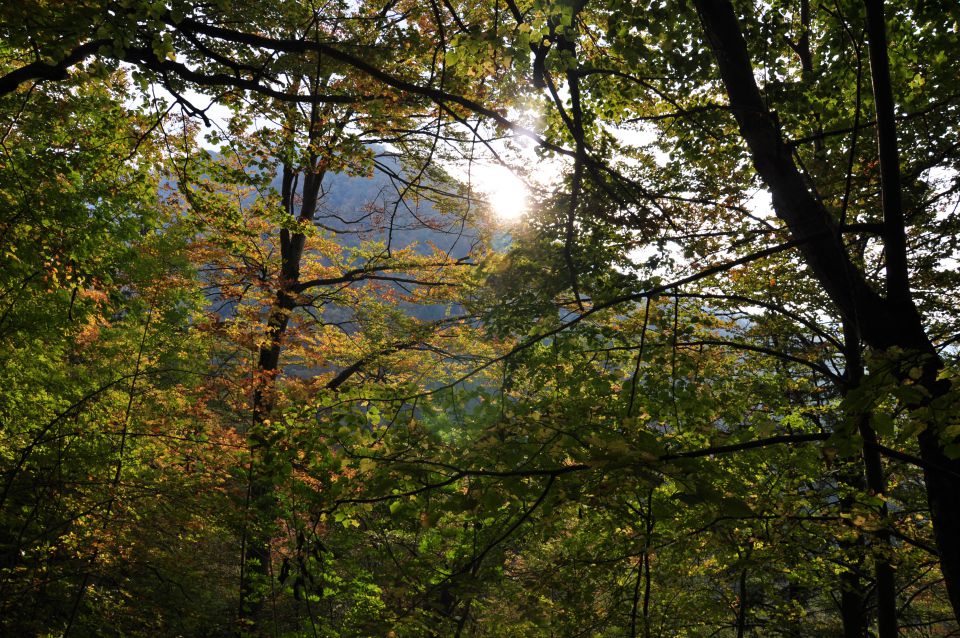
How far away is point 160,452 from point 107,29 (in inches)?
210

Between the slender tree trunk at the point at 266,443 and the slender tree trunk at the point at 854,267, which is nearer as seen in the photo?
the slender tree trunk at the point at 854,267

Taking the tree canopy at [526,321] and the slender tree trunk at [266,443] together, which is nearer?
the tree canopy at [526,321]

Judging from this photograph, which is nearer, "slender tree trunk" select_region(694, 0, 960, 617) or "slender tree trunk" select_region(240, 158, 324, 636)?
"slender tree trunk" select_region(694, 0, 960, 617)

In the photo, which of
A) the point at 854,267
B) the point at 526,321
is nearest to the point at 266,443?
the point at 526,321

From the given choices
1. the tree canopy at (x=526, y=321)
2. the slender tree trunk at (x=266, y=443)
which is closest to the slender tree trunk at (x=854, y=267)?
the tree canopy at (x=526, y=321)

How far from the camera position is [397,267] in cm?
1092

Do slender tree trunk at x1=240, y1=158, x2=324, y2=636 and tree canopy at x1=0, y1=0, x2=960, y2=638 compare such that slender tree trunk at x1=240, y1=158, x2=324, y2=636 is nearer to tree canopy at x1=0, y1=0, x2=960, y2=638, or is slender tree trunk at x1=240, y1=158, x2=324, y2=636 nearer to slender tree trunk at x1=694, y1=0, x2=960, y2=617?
tree canopy at x1=0, y1=0, x2=960, y2=638

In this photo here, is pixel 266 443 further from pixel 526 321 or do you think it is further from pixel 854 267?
pixel 854 267

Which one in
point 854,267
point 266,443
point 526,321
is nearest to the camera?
point 854,267

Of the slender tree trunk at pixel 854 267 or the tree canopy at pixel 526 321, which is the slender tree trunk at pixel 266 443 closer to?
the tree canopy at pixel 526 321

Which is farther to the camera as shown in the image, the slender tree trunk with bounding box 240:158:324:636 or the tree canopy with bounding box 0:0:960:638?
the slender tree trunk with bounding box 240:158:324:636

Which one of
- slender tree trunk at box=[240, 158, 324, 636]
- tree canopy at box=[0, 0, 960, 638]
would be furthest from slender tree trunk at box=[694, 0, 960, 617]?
slender tree trunk at box=[240, 158, 324, 636]

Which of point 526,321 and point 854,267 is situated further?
point 526,321

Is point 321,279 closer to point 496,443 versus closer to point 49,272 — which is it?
point 49,272
